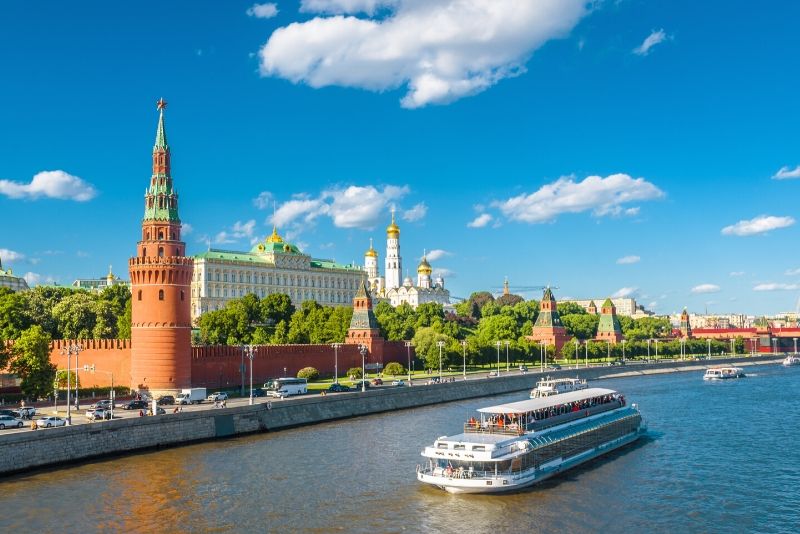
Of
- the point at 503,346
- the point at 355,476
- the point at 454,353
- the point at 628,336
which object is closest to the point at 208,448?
the point at 355,476

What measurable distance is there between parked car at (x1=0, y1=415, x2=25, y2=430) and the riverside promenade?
2.82 m

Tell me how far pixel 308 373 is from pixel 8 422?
136 ft

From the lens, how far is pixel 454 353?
11056 cm

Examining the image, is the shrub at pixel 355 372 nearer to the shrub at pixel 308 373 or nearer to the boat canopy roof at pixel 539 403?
the shrub at pixel 308 373

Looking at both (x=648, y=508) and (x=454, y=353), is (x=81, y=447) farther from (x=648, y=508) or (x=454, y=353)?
(x=454, y=353)

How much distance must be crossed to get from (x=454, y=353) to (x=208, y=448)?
5903 centimetres

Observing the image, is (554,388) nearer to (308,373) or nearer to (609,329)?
(308,373)

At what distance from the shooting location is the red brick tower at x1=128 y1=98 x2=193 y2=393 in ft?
229

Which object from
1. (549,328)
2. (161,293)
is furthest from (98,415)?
(549,328)

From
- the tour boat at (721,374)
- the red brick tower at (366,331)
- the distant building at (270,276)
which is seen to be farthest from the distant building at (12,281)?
the tour boat at (721,374)

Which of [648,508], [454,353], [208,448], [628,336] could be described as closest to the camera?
[648,508]

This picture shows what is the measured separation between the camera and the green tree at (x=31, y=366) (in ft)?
204

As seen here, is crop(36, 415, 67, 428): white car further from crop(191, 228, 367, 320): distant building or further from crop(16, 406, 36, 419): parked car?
crop(191, 228, 367, 320): distant building

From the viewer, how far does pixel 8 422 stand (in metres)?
49.9
